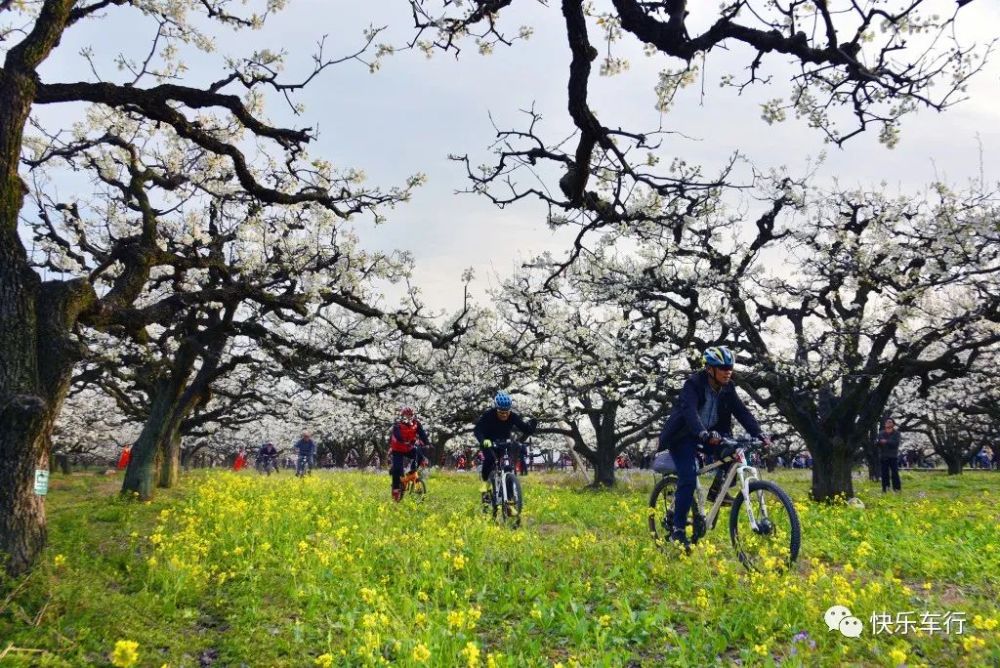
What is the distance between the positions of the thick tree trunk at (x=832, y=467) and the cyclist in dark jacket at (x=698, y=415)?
31.5 feet

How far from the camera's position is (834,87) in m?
5.81

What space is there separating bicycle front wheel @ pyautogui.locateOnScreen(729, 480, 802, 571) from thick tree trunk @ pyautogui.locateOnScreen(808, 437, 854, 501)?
9.93 metres

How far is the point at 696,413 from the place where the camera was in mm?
6742

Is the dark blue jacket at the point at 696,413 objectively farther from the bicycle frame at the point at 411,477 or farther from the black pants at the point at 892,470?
the black pants at the point at 892,470

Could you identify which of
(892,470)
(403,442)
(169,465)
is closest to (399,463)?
(403,442)

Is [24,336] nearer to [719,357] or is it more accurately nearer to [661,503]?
[719,357]

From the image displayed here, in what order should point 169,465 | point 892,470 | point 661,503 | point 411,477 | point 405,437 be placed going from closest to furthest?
point 661,503 < point 405,437 < point 411,477 < point 169,465 < point 892,470

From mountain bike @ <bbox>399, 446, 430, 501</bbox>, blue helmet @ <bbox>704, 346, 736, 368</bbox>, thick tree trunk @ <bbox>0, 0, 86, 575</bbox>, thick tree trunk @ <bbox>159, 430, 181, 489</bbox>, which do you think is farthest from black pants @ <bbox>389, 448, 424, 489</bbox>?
blue helmet @ <bbox>704, 346, 736, 368</bbox>

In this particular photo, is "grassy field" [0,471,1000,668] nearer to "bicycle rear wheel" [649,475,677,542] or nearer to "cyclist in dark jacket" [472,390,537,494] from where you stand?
"bicycle rear wheel" [649,475,677,542]

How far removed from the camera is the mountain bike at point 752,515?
6008mm

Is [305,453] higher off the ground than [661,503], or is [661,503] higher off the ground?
[661,503]

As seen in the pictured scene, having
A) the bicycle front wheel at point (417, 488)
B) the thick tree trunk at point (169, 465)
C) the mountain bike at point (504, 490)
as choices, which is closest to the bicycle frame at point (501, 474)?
the mountain bike at point (504, 490)

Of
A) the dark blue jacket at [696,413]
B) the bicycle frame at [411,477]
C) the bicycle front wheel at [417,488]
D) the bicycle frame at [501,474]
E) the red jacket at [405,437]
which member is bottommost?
the bicycle front wheel at [417,488]

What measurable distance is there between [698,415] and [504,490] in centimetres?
402
